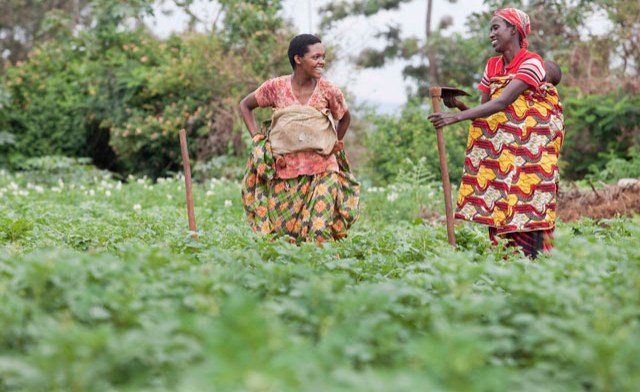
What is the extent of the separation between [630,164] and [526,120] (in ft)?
18.4

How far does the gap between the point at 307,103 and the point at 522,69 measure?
148cm

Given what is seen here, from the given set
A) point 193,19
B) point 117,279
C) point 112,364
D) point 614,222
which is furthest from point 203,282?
point 193,19

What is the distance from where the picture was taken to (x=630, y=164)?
10.7 metres

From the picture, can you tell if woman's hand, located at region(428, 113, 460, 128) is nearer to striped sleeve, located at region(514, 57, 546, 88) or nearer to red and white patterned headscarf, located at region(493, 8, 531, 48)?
striped sleeve, located at region(514, 57, 546, 88)

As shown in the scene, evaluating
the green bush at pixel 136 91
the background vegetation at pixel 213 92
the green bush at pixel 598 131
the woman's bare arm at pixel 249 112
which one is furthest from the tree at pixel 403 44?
the woman's bare arm at pixel 249 112

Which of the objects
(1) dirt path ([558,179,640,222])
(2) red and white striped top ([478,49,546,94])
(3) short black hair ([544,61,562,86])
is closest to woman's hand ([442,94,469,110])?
(2) red and white striped top ([478,49,546,94])

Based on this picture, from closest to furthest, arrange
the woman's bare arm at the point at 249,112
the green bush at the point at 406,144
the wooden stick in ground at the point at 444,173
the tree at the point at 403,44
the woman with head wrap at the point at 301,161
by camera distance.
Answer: the wooden stick in ground at the point at 444,173 → the woman with head wrap at the point at 301,161 → the woman's bare arm at the point at 249,112 → the green bush at the point at 406,144 → the tree at the point at 403,44

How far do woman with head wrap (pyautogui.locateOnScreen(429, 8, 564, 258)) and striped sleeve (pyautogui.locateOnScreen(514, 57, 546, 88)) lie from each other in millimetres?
11

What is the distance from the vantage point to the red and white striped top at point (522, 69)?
5.53 m

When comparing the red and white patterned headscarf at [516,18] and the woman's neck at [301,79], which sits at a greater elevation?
the red and white patterned headscarf at [516,18]

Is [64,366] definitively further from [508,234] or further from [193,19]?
[193,19]

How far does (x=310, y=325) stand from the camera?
10.7 feet

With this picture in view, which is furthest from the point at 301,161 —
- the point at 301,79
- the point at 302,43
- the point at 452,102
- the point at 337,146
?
the point at 452,102

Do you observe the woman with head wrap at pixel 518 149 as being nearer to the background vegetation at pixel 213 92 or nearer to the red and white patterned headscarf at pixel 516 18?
the red and white patterned headscarf at pixel 516 18
